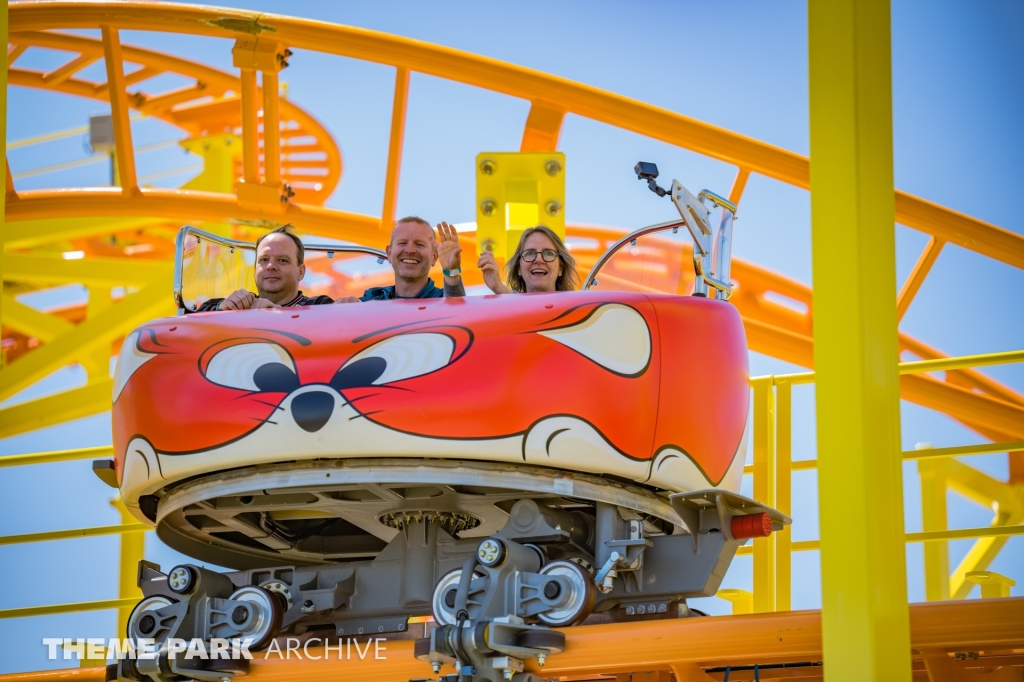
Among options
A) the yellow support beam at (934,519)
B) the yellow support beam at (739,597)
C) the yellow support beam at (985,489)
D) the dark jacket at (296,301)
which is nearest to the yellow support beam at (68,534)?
the dark jacket at (296,301)

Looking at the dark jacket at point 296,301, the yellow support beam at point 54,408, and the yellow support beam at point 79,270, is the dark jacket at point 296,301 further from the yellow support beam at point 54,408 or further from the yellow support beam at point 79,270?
the yellow support beam at point 79,270

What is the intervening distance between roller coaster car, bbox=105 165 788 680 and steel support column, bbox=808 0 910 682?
99 centimetres

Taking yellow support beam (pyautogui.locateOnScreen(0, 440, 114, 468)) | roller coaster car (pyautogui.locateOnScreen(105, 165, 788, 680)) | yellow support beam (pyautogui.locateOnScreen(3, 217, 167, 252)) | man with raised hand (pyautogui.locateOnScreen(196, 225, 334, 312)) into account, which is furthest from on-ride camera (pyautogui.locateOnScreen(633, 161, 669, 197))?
yellow support beam (pyautogui.locateOnScreen(3, 217, 167, 252))

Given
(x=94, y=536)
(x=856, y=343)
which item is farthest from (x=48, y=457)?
(x=856, y=343)

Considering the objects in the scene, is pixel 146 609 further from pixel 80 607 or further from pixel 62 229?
pixel 62 229

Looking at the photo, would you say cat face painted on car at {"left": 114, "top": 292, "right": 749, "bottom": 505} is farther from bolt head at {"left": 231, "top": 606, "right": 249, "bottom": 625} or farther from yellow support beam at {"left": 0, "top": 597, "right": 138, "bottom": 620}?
yellow support beam at {"left": 0, "top": 597, "right": 138, "bottom": 620}

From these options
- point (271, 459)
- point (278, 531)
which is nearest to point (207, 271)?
point (278, 531)

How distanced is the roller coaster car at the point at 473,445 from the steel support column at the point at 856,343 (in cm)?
Result: 99

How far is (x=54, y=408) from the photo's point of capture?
965cm

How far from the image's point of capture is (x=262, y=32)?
7879 millimetres

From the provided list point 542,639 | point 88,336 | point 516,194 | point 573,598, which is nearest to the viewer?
point 542,639

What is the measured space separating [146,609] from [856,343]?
2665 millimetres

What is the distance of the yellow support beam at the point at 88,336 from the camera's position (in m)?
9.69

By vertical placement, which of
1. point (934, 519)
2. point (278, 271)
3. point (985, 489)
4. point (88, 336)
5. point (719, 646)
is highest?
point (88, 336)
